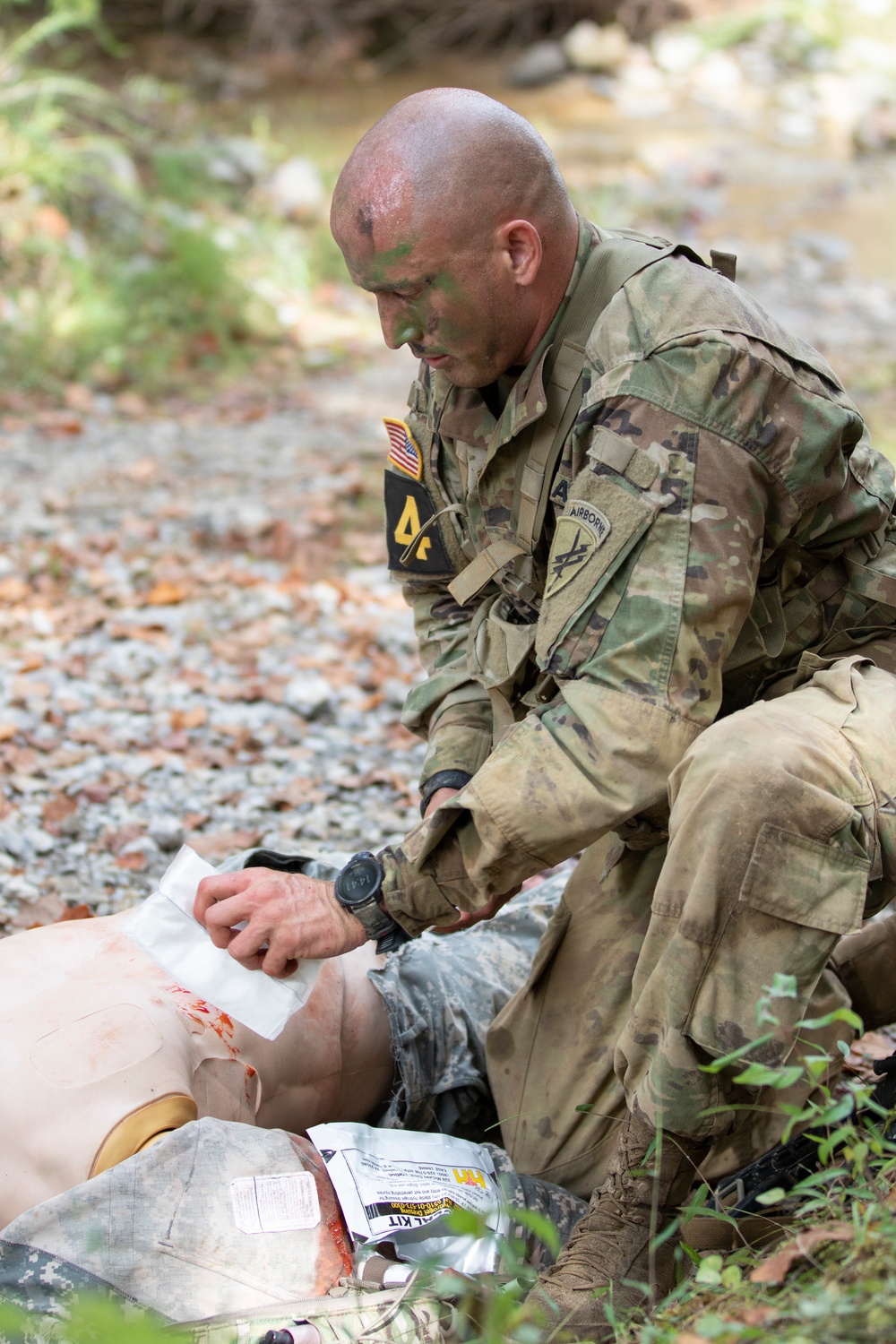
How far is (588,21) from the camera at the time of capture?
14.0 m

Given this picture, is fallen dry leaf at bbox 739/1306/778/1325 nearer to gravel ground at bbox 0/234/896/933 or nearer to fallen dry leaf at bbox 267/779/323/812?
gravel ground at bbox 0/234/896/933

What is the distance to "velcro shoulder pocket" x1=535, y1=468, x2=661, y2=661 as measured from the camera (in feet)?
6.88

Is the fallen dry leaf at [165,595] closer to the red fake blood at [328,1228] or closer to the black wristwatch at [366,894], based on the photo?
the black wristwatch at [366,894]

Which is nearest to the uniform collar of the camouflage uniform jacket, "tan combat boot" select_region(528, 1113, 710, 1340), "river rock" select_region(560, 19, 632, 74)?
the camouflage uniform jacket

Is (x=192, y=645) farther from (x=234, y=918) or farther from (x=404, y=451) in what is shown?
(x=234, y=918)

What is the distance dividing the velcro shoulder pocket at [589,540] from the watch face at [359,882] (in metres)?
0.44

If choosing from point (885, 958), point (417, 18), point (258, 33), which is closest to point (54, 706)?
point (885, 958)

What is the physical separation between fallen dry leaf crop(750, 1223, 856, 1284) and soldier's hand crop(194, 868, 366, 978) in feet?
2.64

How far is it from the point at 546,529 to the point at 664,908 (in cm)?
79

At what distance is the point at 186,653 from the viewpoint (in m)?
4.64

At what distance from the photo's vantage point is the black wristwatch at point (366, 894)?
219 cm

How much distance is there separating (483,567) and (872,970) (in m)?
1.08

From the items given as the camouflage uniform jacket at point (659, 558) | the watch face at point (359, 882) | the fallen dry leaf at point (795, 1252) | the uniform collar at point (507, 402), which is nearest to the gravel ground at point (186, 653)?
the watch face at point (359, 882)

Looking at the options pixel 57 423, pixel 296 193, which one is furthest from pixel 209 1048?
pixel 296 193
